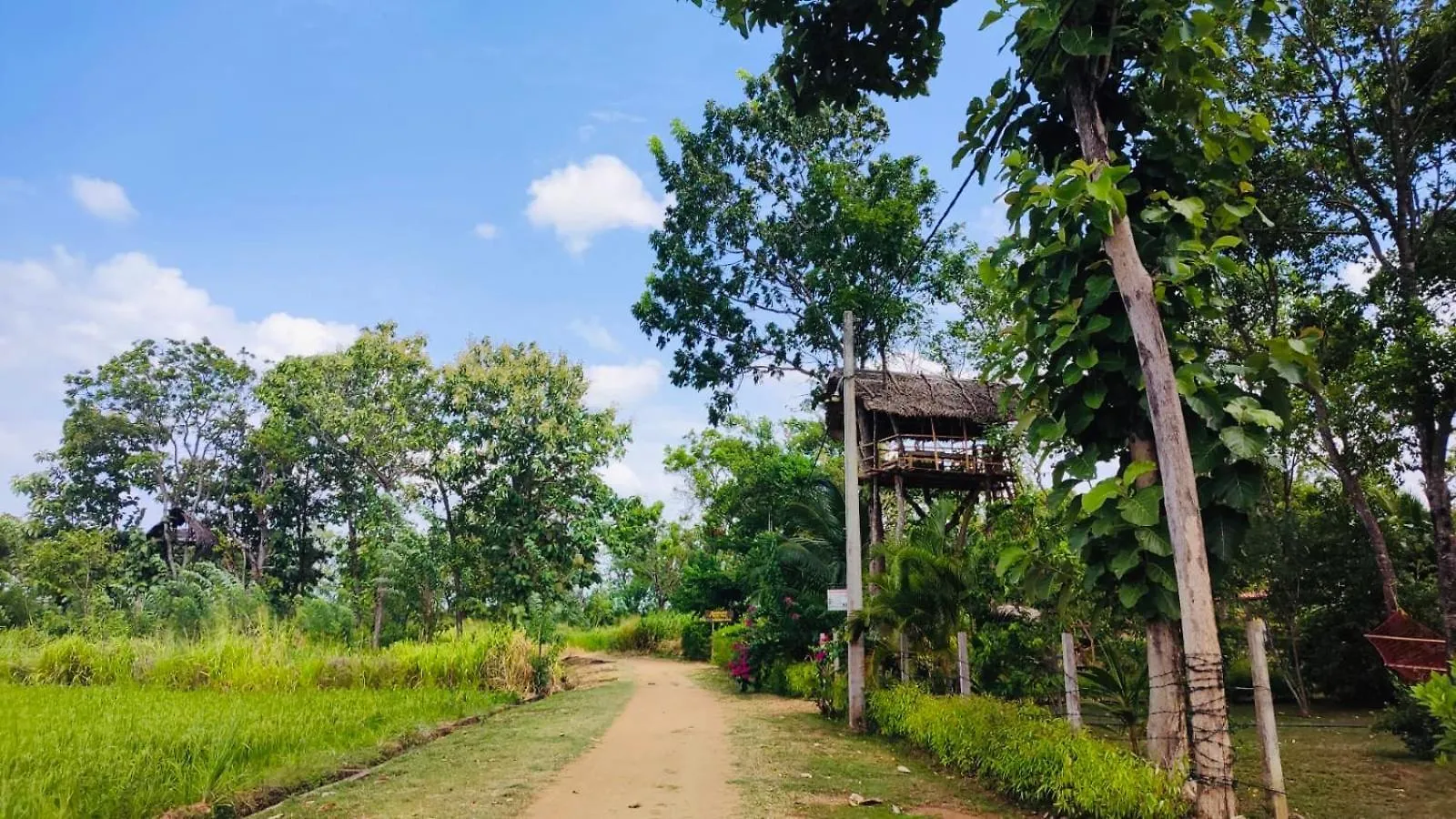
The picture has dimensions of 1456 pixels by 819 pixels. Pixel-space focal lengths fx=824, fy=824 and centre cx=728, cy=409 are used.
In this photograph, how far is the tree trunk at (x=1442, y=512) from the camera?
9.20 m

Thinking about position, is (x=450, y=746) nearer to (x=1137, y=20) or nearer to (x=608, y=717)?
(x=608, y=717)

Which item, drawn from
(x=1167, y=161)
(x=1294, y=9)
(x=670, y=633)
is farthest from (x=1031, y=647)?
(x=670, y=633)

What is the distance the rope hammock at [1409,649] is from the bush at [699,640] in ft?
67.5

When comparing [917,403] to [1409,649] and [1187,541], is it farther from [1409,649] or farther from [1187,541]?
[1187,541]

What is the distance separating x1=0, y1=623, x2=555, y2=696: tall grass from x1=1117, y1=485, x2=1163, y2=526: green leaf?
11621mm

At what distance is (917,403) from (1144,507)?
12.5 metres

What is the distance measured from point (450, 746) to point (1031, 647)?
23.1ft

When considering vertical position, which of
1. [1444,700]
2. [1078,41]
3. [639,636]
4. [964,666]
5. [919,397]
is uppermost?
[919,397]

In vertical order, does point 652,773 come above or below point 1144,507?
below

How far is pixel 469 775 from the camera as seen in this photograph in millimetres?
7172

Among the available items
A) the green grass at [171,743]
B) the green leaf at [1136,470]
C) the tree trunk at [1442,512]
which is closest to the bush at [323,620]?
the green grass at [171,743]

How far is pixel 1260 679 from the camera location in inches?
191

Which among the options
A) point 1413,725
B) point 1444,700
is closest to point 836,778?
point 1444,700

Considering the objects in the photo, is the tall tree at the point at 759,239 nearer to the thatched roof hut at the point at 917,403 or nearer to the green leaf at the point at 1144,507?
the thatched roof hut at the point at 917,403
